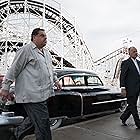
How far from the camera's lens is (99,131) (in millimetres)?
5648

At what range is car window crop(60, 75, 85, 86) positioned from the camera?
638 centimetres

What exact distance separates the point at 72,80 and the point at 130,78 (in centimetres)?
158

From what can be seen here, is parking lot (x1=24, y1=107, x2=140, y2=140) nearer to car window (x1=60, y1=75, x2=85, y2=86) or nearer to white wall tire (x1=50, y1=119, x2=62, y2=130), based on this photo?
white wall tire (x1=50, y1=119, x2=62, y2=130)

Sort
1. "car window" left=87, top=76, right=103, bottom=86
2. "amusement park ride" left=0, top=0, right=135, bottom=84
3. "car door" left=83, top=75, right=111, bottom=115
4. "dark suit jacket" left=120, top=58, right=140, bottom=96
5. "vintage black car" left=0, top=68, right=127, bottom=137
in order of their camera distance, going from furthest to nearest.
→ 1. "amusement park ride" left=0, top=0, right=135, bottom=84
2. "car window" left=87, top=76, right=103, bottom=86
3. "car door" left=83, top=75, right=111, bottom=115
4. "vintage black car" left=0, top=68, right=127, bottom=137
5. "dark suit jacket" left=120, top=58, right=140, bottom=96

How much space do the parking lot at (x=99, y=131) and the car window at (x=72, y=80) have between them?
993 mm

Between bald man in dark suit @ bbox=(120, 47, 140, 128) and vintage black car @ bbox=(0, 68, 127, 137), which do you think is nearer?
bald man in dark suit @ bbox=(120, 47, 140, 128)

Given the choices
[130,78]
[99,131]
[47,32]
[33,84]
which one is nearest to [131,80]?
[130,78]

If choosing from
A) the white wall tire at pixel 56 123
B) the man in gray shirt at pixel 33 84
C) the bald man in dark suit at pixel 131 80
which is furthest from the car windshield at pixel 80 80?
the man in gray shirt at pixel 33 84

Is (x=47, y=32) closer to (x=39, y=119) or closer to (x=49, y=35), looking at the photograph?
(x=49, y=35)

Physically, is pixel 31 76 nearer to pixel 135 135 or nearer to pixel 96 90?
pixel 135 135

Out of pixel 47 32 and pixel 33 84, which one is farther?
pixel 47 32

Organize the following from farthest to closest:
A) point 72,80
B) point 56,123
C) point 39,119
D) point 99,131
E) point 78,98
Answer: point 72,80
point 78,98
point 56,123
point 99,131
point 39,119

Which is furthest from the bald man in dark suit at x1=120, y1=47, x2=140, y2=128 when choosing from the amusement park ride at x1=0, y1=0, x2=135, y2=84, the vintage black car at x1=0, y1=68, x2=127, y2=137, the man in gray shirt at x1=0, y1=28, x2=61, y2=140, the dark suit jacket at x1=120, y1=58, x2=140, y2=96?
the amusement park ride at x1=0, y1=0, x2=135, y2=84

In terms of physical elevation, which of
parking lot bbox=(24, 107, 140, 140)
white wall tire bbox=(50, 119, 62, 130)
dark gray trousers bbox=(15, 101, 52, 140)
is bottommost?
parking lot bbox=(24, 107, 140, 140)
